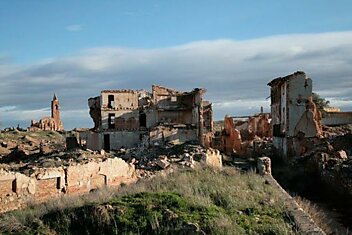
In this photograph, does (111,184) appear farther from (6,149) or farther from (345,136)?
(6,149)

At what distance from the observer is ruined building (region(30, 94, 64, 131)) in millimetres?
68125

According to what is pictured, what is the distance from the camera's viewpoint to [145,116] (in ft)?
135

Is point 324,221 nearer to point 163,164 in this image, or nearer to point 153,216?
point 153,216

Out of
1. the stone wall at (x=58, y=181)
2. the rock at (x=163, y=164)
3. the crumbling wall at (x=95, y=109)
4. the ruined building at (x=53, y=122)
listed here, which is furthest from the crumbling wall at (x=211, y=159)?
the ruined building at (x=53, y=122)

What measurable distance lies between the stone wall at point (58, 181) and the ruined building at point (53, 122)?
5271cm

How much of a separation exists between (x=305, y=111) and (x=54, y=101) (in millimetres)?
48970

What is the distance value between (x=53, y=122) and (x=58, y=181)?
59.1 metres

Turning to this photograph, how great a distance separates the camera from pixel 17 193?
11.5 meters

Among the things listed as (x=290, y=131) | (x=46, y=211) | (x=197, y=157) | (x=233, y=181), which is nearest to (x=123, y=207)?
(x=46, y=211)

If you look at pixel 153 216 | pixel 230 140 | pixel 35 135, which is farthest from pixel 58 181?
pixel 35 135

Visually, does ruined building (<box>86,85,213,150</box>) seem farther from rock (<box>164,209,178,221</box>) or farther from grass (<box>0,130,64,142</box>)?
rock (<box>164,209,178,221</box>)

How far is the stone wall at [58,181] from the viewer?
11.3 metres

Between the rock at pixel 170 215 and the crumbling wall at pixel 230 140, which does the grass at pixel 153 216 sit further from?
the crumbling wall at pixel 230 140

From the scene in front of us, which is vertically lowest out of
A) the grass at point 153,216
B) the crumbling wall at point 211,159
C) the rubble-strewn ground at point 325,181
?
the rubble-strewn ground at point 325,181
